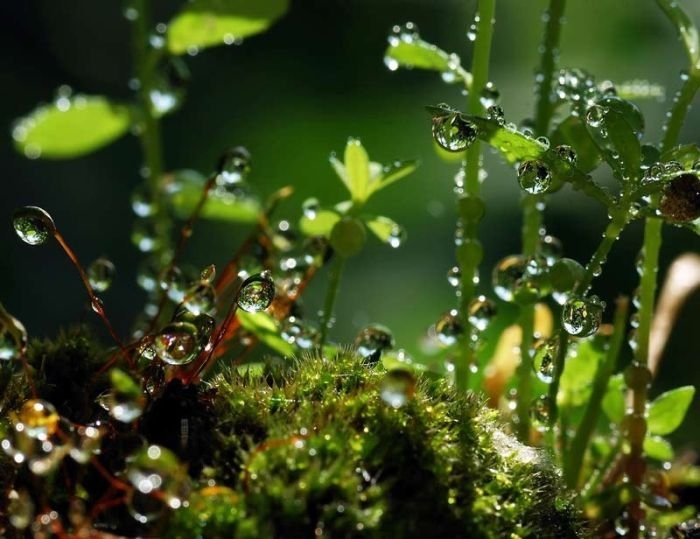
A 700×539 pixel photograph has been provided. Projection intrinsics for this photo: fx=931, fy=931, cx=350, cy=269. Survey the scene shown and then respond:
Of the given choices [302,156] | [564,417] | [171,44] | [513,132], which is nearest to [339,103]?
[302,156]

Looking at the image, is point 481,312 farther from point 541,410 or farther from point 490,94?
point 490,94

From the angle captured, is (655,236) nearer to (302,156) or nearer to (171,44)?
(171,44)

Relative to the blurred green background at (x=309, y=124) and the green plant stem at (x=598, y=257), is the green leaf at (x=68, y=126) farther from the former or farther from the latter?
the blurred green background at (x=309, y=124)

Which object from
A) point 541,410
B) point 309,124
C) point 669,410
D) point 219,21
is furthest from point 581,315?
point 309,124

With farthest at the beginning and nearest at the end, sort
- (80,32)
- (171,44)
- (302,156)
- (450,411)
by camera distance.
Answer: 1. (80,32)
2. (302,156)
3. (171,44)
4. (450,411)

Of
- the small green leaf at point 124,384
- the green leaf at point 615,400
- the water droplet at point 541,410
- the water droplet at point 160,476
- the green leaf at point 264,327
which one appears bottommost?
the water droplet at point 160,476

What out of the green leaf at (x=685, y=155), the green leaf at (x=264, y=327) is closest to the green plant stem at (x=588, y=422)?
the green leaf at (x=685, y=155)
